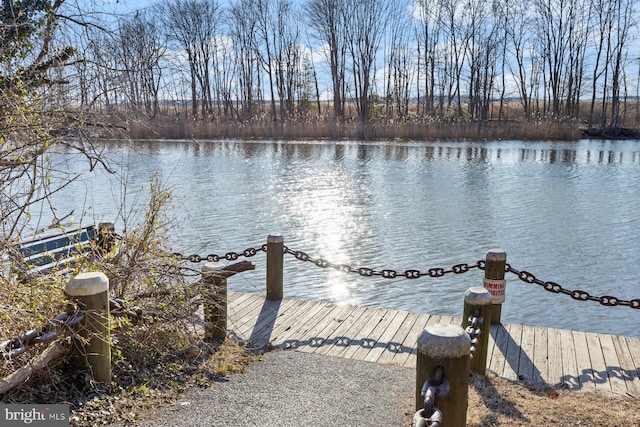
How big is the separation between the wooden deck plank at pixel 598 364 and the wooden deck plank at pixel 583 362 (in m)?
0.03

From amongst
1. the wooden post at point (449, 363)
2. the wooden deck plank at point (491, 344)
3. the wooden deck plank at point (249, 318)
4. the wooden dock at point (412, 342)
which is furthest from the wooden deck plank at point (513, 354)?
the wooden deck plank at point (249, 318)

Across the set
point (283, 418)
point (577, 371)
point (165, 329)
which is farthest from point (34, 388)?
point (577, 371)

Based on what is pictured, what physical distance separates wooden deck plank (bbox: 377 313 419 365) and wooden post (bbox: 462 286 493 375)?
769 millimetres

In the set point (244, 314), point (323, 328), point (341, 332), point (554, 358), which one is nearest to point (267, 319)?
point (244, 314)

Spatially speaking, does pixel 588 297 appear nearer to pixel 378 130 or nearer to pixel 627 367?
pixel 627 367

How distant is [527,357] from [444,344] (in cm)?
280

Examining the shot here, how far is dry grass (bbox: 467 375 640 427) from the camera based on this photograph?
3.91m

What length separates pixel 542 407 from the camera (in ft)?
13.5

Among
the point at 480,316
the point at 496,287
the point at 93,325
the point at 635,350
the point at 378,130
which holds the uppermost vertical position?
the point at 378,130

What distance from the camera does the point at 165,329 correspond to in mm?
4777

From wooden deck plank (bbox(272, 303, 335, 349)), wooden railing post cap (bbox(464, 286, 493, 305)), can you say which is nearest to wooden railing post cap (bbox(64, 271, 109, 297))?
wooden deck plank (bbox(272, 303, 335, 349))

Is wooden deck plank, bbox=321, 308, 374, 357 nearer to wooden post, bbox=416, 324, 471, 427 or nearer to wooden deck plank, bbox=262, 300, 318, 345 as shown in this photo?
wooden deck plank, bbox=262, 300, 318, 345

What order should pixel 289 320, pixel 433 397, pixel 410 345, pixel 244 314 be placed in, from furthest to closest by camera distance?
pixel 244 314 < pixel 289 320 < pixel 410 345 < pixel 433 397

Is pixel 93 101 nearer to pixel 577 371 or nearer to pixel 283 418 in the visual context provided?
pixel 283 418
